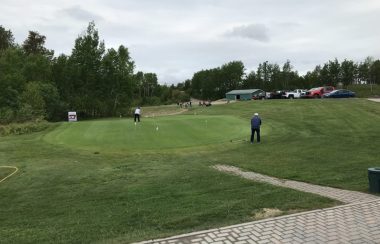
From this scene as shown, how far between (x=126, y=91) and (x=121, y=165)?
6606 cm

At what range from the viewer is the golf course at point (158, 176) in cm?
902

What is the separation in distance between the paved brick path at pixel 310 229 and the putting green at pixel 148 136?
14.0 metres

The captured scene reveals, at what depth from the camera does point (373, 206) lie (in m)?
9.80

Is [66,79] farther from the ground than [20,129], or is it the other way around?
[66,79]

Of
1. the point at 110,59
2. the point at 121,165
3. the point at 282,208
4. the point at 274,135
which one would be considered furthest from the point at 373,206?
the point at 110,59

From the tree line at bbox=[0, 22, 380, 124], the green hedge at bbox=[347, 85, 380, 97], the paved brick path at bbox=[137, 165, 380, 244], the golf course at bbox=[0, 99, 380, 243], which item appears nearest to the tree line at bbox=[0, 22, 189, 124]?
the tree line at bbox=[0, 22, 380, 124]

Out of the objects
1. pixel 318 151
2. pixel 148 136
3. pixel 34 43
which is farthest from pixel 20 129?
pixel 34 43

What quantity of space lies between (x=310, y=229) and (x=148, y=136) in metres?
18.3

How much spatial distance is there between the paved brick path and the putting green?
45.9 ft

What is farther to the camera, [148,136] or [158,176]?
[148,136]

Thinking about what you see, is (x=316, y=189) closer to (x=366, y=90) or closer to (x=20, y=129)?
(x=20, y=129)

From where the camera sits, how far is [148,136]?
25750 mm

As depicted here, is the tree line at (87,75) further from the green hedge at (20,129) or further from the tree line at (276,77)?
the tree line at (276,77)

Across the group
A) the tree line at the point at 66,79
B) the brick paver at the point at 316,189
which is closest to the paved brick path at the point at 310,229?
the brick paver at the point at 316,189
